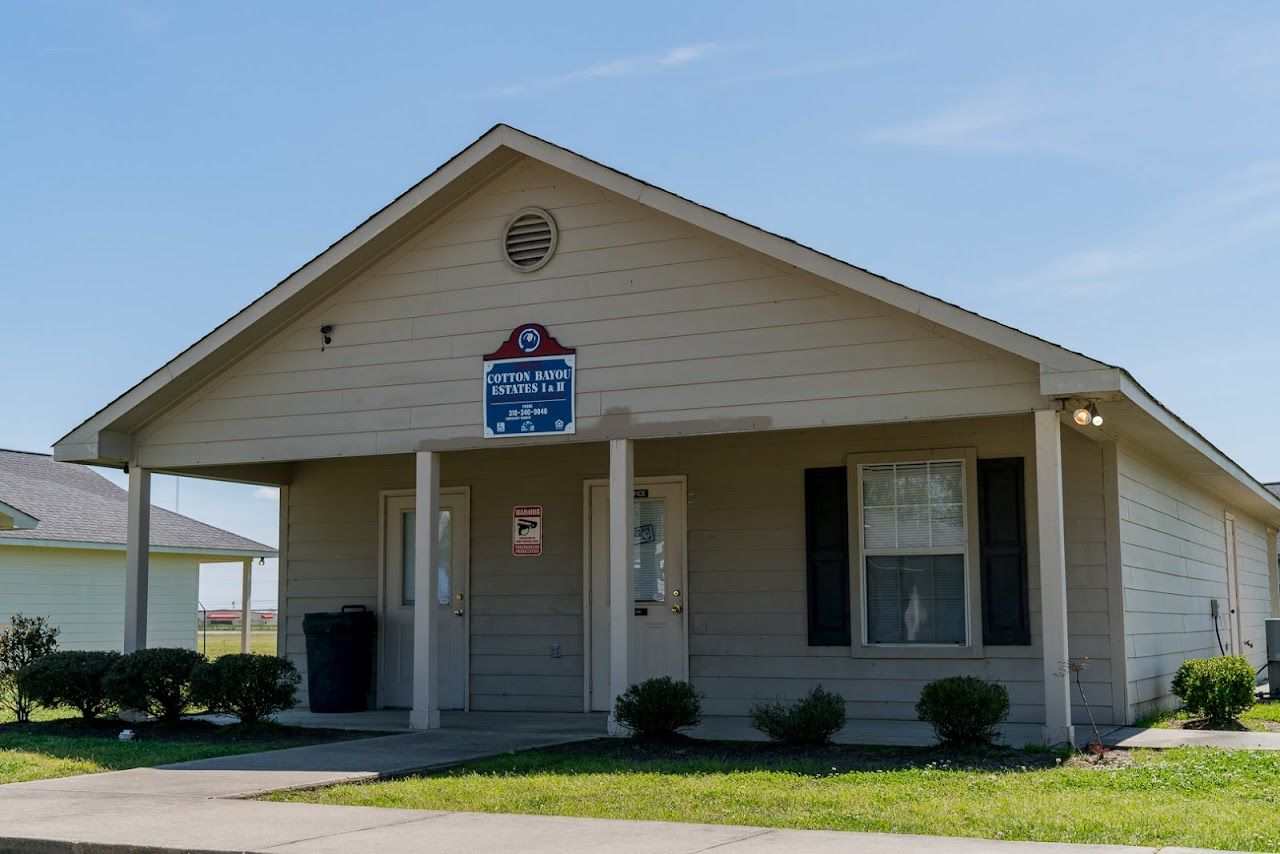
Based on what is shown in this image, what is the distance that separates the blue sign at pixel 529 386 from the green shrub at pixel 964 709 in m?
3.90

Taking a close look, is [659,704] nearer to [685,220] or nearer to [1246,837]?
[685,220]

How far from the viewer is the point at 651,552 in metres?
13.9

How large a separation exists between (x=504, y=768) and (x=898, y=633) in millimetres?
4401

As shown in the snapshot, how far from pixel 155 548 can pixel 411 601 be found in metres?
12.1

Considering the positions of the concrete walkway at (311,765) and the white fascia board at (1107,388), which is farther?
the white fascia board at (1107,388)

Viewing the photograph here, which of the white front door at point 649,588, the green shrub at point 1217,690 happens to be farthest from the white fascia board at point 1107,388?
the white front door at point 649,588

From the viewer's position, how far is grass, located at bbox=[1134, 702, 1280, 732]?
1212cm

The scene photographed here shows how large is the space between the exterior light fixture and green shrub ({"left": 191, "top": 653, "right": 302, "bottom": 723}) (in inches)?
283

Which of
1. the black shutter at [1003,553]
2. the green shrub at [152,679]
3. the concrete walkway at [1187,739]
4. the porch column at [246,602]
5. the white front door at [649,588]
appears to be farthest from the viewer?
the porch column at [246,602]

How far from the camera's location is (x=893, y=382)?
10922mm

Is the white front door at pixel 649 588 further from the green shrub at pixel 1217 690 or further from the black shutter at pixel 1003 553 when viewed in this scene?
the green shrub at pixel 1217 690

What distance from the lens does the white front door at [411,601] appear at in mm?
14828

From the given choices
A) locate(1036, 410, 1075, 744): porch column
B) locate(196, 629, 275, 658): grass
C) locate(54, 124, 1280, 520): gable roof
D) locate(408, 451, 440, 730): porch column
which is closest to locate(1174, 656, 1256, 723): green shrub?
locate(54, 124, 1280, 520): gable roof

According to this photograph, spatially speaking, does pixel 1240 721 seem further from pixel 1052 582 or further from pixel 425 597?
pixel 425 597
